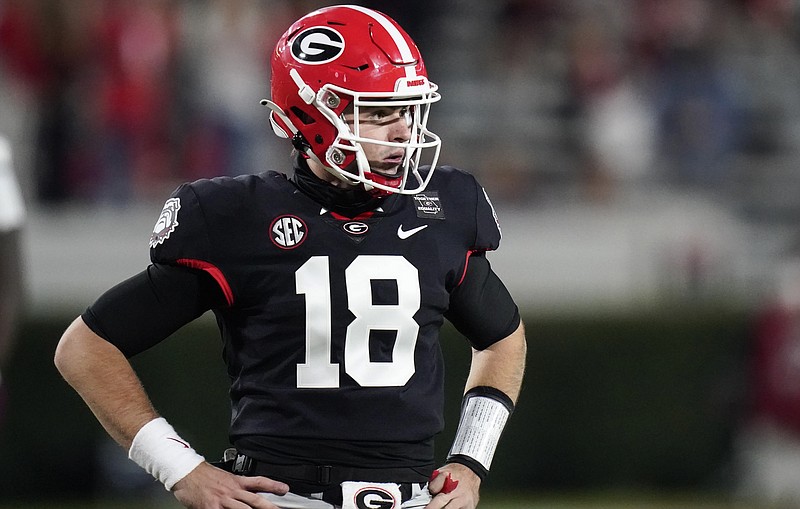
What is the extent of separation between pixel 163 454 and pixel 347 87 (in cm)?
96

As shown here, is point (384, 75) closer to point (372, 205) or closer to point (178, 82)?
point (372, 205)

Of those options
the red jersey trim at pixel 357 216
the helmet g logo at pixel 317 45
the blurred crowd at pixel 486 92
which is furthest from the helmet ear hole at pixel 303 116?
the blurred crowd at pixel 486 92

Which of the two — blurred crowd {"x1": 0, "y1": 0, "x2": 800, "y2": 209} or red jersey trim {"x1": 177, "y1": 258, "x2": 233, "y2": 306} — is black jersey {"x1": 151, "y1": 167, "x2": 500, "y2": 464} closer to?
red jersey trim {"x1": 177, "y1": 258, "x2": 233, "y2": 306}

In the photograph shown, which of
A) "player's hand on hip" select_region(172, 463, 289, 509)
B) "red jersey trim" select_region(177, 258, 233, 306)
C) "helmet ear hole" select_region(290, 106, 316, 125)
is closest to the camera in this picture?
"player's hand on hip" select_region(172, 463, 289, 509)

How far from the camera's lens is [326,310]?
A: 3383mm

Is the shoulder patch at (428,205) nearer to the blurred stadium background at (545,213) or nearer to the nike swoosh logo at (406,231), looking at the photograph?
the nike swoosh logo at (406,231)

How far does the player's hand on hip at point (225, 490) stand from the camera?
10.8 ft

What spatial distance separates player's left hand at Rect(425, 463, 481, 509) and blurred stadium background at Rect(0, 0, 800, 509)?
481 centimetres

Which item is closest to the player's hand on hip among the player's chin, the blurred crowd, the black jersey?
the black jersey

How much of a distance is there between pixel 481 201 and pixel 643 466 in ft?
18.6

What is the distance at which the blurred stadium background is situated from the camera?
8633 mm

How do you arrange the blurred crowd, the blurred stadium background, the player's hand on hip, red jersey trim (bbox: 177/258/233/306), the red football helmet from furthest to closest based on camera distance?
the blurred crowd < the blurred stadium background < the red football helmet < red jersey trim (bbox: 177/258/233/306) < the player's hand on hip

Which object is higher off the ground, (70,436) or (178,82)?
(178,82)

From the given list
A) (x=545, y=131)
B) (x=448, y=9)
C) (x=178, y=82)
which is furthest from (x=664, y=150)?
(x=178, y=82)
